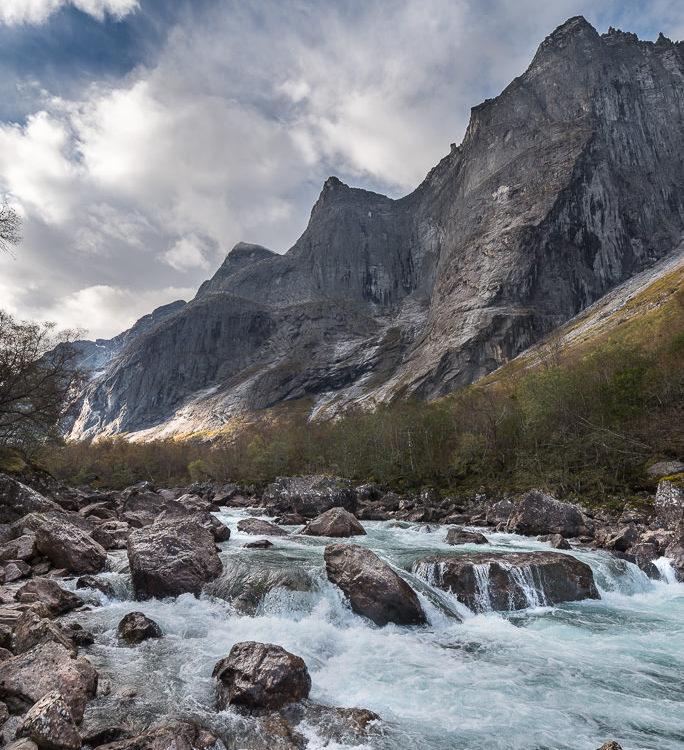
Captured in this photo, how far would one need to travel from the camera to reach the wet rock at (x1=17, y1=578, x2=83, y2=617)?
14.7 m

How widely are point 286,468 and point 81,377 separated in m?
58.5

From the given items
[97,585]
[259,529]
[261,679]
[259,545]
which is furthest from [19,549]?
[261,679]

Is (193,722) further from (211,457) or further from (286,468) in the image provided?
(211,457)

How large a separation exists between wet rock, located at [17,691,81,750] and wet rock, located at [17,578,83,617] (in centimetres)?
795

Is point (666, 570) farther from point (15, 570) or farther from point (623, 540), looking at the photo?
point (15, 570)

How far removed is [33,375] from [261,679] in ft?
87.0

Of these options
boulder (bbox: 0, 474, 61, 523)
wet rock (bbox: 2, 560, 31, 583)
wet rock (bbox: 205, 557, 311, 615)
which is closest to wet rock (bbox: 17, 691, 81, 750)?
wet rock (bbox: 205, 557, 311, 615)

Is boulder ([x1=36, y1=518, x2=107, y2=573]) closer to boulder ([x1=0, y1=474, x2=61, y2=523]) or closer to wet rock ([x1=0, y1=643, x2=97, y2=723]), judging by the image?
boulder ([x1=0, y1=474, x2=61, y2=523])

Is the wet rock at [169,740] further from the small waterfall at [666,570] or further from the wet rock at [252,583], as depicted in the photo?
the small waterfall at [666,570]

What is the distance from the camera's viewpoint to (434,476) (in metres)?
61.5

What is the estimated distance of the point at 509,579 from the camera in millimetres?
18031

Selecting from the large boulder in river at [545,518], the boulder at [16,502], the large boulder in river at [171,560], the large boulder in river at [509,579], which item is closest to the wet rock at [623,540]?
the large boulder in river at [545,518]

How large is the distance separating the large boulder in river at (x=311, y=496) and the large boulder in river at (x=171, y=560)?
93.8 ft

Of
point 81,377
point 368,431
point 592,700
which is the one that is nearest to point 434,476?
point 368,431
